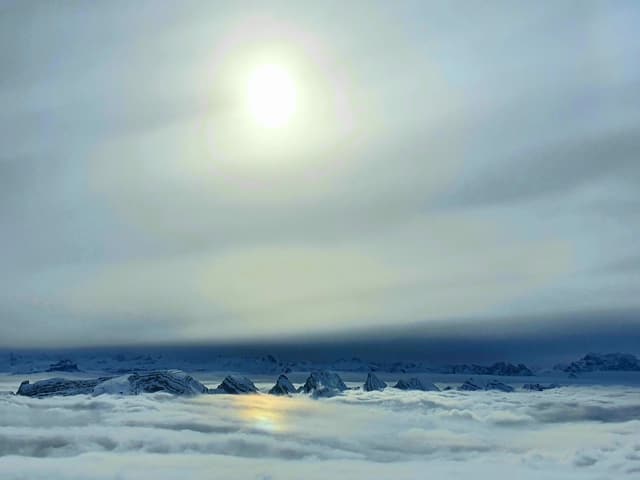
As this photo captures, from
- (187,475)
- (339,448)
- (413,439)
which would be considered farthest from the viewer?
(413,439)

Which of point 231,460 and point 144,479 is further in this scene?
point 231,460

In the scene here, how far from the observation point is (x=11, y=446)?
15312 cm

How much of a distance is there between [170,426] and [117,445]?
37805 mm

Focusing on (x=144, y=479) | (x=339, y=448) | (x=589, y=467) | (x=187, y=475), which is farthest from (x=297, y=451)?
(x=589, y=467)

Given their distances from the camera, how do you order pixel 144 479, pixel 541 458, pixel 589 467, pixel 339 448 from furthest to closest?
pixel 339 448, pixel 541 458, pixel 589 467, pixel 144 479

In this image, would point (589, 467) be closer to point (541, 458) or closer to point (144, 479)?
point (541, 458)

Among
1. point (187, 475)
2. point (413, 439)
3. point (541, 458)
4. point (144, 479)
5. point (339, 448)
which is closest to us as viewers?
point (144, 479)

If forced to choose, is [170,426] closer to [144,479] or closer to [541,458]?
[144,479]

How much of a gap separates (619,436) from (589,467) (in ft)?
183

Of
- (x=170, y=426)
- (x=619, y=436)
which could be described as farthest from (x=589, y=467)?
(x=170, y=426)

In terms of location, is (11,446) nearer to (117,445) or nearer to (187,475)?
(117,445)

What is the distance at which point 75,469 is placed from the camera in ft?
402

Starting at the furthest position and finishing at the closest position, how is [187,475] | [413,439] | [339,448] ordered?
[413,439] < [339,448] < [187,475]

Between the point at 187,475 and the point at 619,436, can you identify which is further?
the point at 619,436
